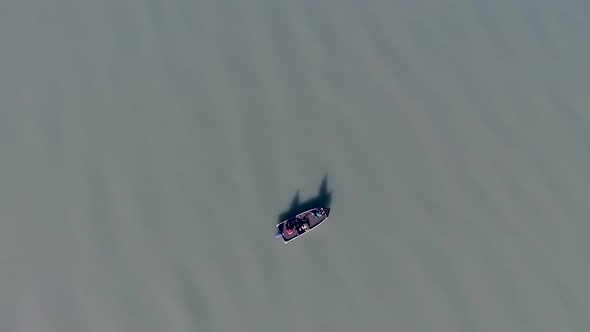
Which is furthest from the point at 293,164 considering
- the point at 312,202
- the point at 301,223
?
the point at 301,223

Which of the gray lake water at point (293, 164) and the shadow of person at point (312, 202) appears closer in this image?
A: the gray lake water at point (293, 164)

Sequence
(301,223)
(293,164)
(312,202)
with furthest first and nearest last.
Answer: (293,164), (312,202), (301,223)

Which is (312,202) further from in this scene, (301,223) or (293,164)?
(293,164)

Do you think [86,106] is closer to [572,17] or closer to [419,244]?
[419,244]

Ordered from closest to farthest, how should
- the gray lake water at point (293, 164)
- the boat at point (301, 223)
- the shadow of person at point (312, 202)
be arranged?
1. the gray lake water at point (293, 164)
2. the boat at point (301, 223)
3. the shadow of person at point (312, 202)

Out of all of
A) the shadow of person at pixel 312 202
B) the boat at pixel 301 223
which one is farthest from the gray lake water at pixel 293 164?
the boat at pixel 301 223

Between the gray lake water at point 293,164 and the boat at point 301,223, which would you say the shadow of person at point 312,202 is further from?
the boat at point 301,223

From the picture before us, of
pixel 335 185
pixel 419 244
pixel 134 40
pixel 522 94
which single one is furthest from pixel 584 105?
pixel 134 40
